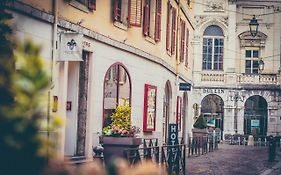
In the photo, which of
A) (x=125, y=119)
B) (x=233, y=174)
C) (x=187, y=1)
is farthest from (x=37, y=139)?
(x=187, y=1)

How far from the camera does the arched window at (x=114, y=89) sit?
16125mm

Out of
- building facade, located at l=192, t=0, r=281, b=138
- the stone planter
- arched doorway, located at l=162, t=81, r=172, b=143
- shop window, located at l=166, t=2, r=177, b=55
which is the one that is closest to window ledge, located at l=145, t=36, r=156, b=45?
shop window, located at l=166, t=2, r=177, b=55

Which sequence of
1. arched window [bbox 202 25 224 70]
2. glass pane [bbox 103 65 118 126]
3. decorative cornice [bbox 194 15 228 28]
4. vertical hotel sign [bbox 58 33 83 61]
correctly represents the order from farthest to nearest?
arched window [bbox 202 25 224 70], decorative cornice [bbox 194 15 228 28], glass pane [bbox 103 65 118 126], vertical hotel sign [bbox 58 33 83 61]

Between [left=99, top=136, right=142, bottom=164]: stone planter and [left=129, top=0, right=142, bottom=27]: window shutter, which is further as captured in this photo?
[left=129, top=0, right=142, bottom=27]: window shutter

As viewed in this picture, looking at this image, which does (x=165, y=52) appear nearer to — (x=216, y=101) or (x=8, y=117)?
(x=8, y=117)

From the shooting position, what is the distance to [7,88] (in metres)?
2.05

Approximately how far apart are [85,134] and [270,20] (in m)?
35.9

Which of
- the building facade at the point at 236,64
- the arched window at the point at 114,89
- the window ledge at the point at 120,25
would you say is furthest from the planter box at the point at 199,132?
the window ledge at the point at 120,25

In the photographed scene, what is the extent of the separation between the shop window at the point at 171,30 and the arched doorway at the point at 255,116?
22.2 metres

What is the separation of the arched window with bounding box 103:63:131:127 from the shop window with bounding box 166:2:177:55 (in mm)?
6551

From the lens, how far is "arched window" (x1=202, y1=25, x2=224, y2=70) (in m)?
48.4

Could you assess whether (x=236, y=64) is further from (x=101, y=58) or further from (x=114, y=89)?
(x=101, y=58)

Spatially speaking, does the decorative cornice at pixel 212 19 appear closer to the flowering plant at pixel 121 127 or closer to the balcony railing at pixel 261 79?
the balcony railing at pixel 261 79

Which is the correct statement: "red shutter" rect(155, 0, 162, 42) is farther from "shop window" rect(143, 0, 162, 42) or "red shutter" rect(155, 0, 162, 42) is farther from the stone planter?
the stone planter
